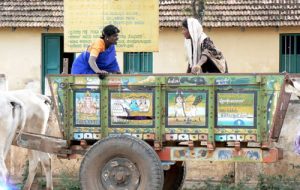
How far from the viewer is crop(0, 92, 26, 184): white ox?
32.8 feet

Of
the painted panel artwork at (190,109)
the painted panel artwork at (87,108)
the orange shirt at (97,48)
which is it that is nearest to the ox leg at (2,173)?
the painted panel artwork at (87,108)

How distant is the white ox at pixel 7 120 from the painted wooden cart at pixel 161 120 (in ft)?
1.69

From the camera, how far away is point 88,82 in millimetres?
10055

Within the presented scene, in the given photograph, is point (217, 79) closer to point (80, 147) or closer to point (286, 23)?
point (80, 147)

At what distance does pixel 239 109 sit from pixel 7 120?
283 cm

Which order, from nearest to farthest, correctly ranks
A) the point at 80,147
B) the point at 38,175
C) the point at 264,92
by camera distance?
the point at 264,92, the point at 80,147, the point at 38,175

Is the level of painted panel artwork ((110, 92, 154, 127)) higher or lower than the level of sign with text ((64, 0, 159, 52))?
lower

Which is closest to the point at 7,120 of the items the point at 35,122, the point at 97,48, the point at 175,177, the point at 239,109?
the point at 97,48

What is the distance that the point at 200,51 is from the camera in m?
10.5

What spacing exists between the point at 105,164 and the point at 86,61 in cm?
149

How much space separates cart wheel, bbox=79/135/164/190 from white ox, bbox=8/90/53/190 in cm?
184

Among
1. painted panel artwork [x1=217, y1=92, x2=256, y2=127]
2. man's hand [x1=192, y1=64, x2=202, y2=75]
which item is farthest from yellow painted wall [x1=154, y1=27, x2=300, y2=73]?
painted panel artwork [x1=217, y1=92, x2=256, y2=127]

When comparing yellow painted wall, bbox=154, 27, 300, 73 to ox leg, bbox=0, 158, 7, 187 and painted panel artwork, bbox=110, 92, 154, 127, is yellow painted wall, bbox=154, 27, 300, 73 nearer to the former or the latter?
painted panel artwork, bbox=110, 92, 154, 127

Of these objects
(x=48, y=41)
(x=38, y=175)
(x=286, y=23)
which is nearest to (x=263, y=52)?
(x=286, y=23)
